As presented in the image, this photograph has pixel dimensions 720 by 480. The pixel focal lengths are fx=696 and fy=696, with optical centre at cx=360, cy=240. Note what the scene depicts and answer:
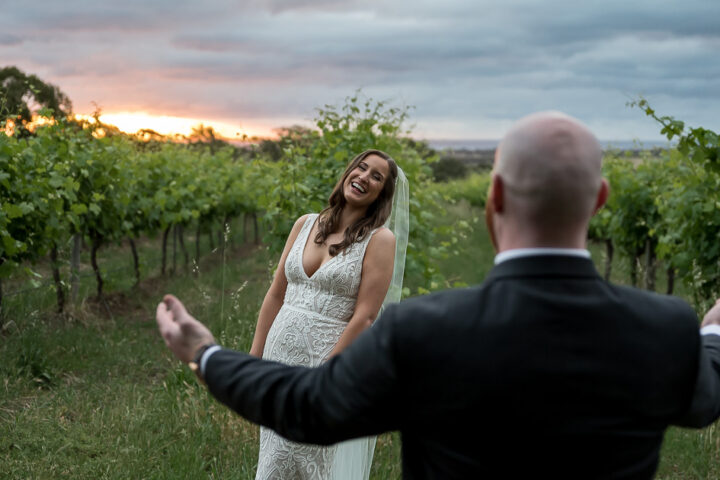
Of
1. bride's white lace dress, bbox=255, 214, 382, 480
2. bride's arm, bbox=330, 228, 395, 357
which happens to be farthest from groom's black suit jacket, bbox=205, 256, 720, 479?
bride's white lace dress, bbox=255, 214, 382, 480

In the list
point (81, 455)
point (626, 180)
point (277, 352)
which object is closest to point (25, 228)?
point (81, 455)

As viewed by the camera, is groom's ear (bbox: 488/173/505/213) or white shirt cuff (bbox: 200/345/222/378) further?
white shirt cuff (bbox: 200/345/222/378)

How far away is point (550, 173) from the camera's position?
1234 mm

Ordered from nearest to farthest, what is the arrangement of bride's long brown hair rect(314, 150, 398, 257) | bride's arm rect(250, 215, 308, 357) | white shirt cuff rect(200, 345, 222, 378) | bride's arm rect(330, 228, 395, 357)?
white shirt cuff rect(200, 345, 222, 378), bride's arm rect(330, 228, 395, 357), bride's long brown hair rect(314, 150, 398, 257), bride's arm rect(250, 215, 308, 357)

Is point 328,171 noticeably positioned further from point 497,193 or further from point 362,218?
point 497,193

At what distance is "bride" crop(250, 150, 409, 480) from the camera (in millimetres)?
3129

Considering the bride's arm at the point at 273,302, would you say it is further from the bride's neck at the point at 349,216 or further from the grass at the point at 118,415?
the grass at the point at 118,415

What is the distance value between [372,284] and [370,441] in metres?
0.92

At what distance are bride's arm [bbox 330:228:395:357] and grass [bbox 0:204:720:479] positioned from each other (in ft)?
5.03

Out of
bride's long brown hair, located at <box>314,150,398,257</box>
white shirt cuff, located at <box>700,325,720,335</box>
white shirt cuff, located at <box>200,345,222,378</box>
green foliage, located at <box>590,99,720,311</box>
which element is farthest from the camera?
green foliage, located at <box>590,99,720,311</box>

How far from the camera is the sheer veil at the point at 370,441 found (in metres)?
3.31

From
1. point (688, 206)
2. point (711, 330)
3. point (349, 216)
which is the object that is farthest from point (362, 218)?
point (688, 206)

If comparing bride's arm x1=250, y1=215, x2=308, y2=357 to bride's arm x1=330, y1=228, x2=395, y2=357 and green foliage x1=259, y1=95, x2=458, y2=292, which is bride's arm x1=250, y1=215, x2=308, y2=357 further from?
green foliage x1=259, y1=95, x2=458, y2=292

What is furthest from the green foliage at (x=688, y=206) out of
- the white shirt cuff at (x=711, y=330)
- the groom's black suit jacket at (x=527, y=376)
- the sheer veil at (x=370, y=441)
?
the groom's black suit jacket at (x=527, y=376)
